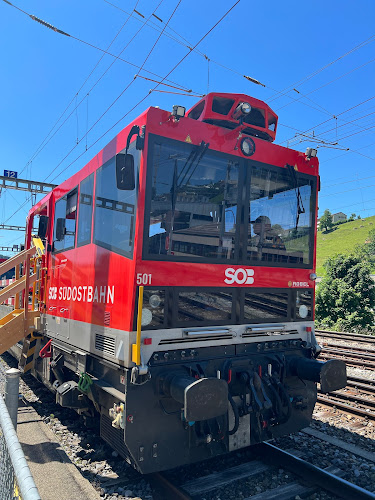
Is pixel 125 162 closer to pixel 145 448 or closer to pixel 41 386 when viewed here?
pixel 145 448

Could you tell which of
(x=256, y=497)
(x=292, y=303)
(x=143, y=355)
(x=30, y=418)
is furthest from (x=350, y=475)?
(x=30, y=418)

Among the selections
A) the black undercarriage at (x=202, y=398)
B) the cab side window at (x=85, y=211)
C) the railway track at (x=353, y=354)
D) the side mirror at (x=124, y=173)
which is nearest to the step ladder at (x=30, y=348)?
the black undercarriage at (x=202, y=398)

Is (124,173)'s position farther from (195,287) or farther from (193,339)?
(193,339)

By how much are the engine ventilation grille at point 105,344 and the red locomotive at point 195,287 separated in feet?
0.08

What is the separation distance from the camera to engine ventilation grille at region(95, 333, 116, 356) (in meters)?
3.97

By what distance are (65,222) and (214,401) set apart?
3667 millimetres

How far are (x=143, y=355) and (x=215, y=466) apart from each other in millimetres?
1827

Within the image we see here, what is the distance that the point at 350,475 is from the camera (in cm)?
428

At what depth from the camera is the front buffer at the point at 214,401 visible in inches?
141

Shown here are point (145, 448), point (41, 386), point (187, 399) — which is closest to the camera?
point (187, 399)

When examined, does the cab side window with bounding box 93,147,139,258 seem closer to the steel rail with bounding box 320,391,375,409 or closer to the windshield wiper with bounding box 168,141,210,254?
the windshield wiper with bounding box 168,141,210,254

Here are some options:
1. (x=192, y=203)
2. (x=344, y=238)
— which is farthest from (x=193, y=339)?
(x=344, y=238)

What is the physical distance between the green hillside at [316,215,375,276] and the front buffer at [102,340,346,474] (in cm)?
7260

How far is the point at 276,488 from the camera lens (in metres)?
3.94
